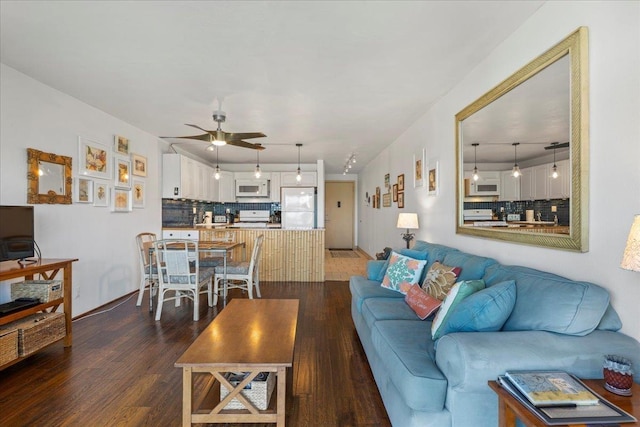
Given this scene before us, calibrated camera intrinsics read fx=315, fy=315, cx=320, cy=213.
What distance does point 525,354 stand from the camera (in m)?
1.32

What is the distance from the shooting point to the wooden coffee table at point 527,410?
104cm

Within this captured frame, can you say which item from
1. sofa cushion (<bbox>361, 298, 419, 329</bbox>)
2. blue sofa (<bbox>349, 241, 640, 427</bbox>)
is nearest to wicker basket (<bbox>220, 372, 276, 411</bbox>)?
blue sofa (<bbox>349, 241, 640, 427</bbox>)

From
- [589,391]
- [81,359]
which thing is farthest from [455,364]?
[81,359]

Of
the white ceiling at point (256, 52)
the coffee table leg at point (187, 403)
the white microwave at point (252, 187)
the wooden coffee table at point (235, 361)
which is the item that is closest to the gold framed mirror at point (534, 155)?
the white ceiling at point (256, 52)

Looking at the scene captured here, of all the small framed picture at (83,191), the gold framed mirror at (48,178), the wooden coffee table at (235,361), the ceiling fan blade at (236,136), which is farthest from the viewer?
the small framed picture at (83,191)

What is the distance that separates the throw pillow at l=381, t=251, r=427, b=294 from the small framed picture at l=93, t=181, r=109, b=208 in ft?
11.5

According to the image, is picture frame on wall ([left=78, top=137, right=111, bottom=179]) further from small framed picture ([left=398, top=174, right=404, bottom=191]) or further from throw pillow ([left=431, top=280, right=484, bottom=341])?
small framed picture ([left=398, top=174, right=404, bottom=191])

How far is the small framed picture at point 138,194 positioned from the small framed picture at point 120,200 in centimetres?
12

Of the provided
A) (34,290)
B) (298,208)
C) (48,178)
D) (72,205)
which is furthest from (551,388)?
(298,208)

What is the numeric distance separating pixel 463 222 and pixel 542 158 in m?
1.03

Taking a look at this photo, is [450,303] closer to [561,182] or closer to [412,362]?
[412,362]

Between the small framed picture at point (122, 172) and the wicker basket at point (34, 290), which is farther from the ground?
the small framed picture at point (122, 172)

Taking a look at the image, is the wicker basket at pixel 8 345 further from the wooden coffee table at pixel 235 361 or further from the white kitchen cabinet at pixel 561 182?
the white kitchen cabinet at pixel 561 182

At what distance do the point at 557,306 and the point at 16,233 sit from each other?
12.0 feet
